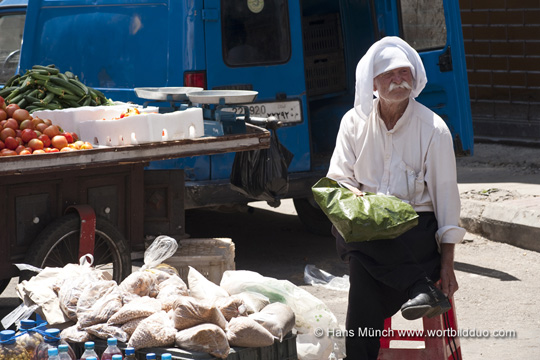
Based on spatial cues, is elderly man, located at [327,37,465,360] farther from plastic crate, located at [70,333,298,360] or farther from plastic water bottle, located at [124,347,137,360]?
plastic water bottle, located at [124,347,137,360]

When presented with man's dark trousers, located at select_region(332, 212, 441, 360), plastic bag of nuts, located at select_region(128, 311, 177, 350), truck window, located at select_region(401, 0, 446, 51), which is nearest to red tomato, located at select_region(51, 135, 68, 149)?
plastic bag of nuts, located at select_region(128, 311, 177, 350)

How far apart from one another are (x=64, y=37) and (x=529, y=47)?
653 cm

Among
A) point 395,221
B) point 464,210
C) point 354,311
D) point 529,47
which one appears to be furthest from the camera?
point 529,47

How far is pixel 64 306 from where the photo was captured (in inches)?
157

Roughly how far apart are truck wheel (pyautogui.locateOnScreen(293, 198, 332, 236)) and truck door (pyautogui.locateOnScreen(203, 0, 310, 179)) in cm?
93

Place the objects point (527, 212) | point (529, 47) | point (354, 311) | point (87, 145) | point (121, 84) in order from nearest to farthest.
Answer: point (354, 311)
point (87, 145)
point (121, 84)
point (527, 212)
point (529, 47)

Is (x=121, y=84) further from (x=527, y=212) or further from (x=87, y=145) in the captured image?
(x=527, y=212)

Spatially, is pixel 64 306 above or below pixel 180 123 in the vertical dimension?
below

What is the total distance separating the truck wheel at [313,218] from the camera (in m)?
7.84

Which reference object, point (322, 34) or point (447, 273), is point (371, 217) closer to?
point (447, 273)

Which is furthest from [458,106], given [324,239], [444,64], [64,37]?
[64,37]

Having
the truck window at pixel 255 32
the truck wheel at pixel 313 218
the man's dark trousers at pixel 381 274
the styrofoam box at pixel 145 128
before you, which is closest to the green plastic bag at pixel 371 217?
the man's dark trousers at pixel 381 274

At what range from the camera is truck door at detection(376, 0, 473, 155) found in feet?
23.5

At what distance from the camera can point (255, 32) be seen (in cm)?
681
